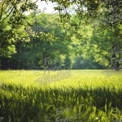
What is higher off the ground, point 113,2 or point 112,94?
point 113,2

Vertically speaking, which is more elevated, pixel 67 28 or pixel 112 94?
pixel 67 28

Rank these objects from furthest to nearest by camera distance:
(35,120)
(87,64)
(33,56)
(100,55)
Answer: (87,64) < (33,56) < (100,55) < (35,120)

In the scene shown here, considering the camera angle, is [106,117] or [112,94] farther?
[112,94]

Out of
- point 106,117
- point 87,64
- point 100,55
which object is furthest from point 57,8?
point 87,64

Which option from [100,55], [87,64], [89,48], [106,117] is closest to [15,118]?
[106,117]

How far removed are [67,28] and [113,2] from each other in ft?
8.33

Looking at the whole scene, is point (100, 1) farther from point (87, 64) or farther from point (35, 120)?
point (87, 64)

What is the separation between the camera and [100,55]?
2635 inches

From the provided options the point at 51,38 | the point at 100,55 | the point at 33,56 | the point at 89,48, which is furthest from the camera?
the point at 33,56

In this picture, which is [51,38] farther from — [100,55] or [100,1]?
[100,55]

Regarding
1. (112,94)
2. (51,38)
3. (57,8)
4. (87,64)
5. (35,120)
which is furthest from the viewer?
(87,64)

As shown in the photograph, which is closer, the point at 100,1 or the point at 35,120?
the point at 35,120

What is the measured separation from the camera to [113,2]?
1130 centimetres

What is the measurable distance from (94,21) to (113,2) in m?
1.74
